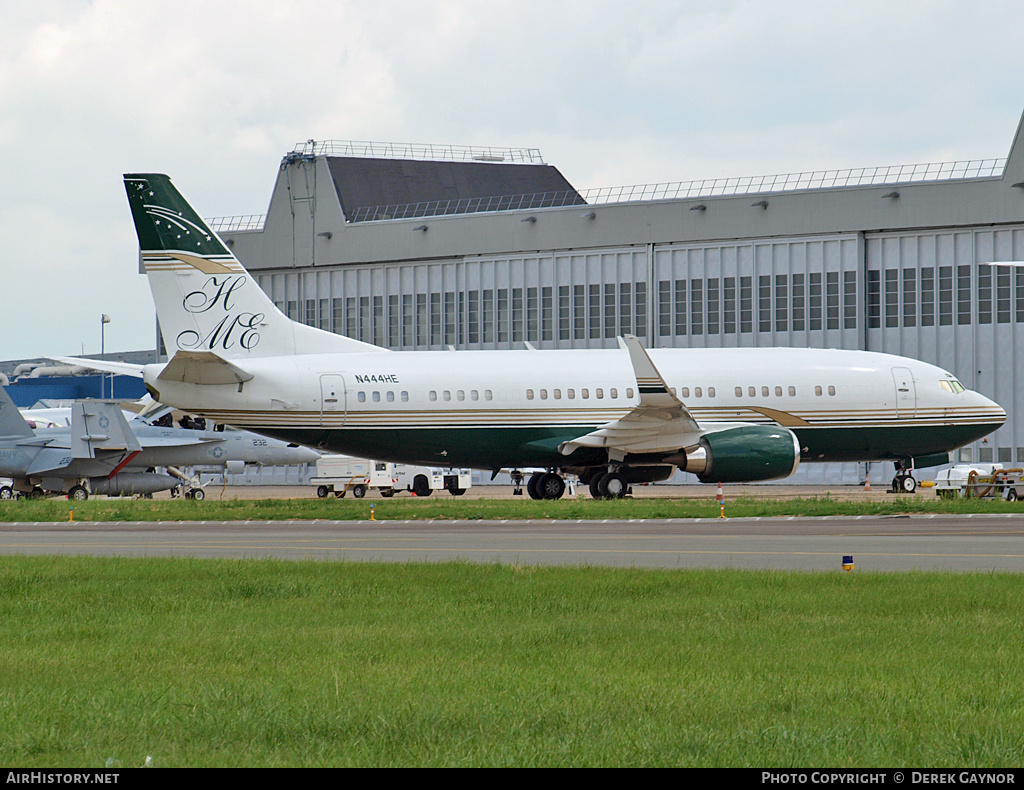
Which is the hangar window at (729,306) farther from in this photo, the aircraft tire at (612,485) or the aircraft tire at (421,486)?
the aircraft tire at (612,485)

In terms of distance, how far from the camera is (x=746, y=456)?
35.5m

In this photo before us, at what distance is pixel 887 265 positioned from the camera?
60.9 m

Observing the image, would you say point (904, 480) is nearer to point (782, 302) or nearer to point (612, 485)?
point (612, 485)

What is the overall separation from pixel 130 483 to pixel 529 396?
24.8 meters

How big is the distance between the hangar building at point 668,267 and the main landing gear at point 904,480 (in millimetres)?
14636

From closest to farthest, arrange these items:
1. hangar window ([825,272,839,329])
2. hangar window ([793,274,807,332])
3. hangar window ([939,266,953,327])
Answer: hangar window ([939,266,953,327]), hangar window ([825,272,839,329]), hangar window ([793,274,807,332])

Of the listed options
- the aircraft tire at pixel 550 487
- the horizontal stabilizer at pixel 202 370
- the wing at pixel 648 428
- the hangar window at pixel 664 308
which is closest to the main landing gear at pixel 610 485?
the wing at pixel 648 428

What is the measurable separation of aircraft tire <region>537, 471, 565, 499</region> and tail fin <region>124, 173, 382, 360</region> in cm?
930

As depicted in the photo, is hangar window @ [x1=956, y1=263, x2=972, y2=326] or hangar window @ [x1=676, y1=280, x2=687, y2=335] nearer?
hangar window @ [x1=956, y1=263, x2=972, y2=326]

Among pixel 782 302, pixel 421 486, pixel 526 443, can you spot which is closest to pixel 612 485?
pixel 526 443

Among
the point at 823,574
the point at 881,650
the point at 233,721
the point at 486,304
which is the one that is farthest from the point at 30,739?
the point at 486,304

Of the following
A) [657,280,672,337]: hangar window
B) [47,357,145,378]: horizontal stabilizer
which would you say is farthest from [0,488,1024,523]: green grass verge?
[657,280,672,337]: hangar window

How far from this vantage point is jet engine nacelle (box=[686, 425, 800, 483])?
35500 millimetres

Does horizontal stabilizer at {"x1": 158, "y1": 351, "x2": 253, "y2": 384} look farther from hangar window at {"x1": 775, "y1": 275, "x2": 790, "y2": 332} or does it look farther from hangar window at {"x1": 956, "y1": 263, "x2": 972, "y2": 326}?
hangar window at {"x1": 956, "y1": 263, "x2": 972, "y2": 326}
